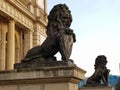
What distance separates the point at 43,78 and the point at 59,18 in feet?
5.23

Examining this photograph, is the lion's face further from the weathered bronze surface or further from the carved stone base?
the carved stone base

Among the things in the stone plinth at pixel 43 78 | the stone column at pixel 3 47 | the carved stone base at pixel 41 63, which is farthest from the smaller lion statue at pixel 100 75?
the stone column at pixel 3 47

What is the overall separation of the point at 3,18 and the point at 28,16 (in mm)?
3252

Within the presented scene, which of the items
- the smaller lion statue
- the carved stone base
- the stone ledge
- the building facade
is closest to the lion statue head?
the carved stone base

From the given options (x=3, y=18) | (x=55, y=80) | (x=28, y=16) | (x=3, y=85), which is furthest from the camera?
(x=28, y=16)

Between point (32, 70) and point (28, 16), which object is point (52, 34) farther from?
point (28, 16)

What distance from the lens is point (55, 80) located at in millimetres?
7711

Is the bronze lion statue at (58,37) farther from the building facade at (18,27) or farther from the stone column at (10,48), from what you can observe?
the stone column at (10,48)

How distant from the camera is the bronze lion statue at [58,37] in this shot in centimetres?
816

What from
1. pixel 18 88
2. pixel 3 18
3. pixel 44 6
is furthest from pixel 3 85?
pixel 44 6

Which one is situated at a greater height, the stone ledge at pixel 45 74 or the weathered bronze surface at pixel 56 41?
the weathered bronze surface at pixel 56 41

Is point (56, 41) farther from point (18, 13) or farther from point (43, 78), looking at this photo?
point (18, 13)

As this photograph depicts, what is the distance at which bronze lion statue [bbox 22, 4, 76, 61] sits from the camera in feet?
26.8

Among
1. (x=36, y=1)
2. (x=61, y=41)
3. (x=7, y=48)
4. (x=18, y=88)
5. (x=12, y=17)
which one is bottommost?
(x=18, y=88)
